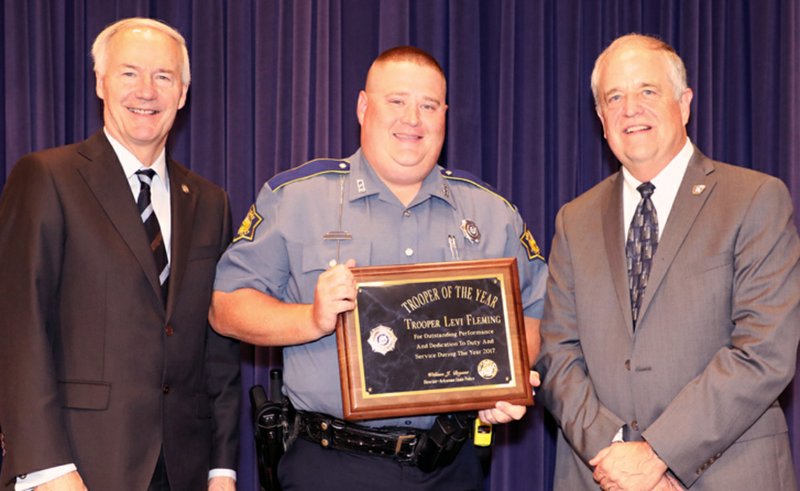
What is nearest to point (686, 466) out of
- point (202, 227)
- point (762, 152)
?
point (202, 227)

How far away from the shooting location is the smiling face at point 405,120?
3008 millimetres

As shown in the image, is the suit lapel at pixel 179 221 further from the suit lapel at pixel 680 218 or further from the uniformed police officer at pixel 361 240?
Answer: the suit lapel at pixel 680 218

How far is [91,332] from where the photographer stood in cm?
271

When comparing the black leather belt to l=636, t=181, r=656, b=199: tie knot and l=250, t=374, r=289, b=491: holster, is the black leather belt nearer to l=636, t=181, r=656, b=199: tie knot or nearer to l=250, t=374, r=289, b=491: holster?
l=250, t=374, r=289, b=491: holster

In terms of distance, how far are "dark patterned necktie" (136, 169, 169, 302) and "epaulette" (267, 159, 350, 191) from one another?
0.42m

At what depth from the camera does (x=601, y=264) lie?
292cm

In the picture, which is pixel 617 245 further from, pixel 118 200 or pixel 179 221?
pixel 118 200

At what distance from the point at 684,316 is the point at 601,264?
0.34 m

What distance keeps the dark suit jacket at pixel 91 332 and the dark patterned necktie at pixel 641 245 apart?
146 cm

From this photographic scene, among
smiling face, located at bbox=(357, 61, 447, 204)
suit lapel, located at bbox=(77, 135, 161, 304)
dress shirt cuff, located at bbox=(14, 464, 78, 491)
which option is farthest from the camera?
smiling face, located at bbox=(357, 61, 447, 204)

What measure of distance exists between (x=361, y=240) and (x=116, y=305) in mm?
821

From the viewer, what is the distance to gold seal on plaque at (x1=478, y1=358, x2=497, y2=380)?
273cm

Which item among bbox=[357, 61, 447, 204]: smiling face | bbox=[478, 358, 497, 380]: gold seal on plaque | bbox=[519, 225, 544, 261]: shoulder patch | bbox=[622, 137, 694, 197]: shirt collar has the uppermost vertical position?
bbox=[357, 61, 447, 204]: smiling face

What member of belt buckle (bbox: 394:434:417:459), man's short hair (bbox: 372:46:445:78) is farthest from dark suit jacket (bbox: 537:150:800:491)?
man's short hair (bbox: 372:46:445:78)
